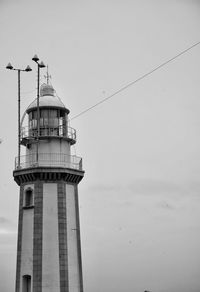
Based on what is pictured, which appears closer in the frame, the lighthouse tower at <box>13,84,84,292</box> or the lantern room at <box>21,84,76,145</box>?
the lighthouse tower at <box>13,84,84,292</box>

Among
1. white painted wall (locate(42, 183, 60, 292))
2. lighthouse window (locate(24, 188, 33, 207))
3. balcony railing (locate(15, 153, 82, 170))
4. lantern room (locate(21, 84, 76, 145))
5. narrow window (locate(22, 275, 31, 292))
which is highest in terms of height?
lantern room (locate(21, 84, 76, 145))

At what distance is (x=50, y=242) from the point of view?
3588cm

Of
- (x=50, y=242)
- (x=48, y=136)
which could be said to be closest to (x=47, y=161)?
(x=48, y=136)

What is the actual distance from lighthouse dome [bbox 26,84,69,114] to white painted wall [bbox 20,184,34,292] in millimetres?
6491

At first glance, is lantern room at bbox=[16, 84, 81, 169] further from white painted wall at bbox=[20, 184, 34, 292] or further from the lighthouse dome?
white painted wall at bbox=[20, 184, 34, 292]

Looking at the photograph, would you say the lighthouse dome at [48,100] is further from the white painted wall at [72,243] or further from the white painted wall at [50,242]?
the white painted wall at [72,243]

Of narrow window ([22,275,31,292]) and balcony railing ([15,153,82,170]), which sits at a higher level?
balcony railing ([15,153,82,170])

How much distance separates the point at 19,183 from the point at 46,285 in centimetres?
662

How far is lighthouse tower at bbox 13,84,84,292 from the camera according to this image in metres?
35.5

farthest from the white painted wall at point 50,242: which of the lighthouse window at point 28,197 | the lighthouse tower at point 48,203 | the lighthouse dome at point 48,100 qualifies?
the lighthouse dome at point 48,100

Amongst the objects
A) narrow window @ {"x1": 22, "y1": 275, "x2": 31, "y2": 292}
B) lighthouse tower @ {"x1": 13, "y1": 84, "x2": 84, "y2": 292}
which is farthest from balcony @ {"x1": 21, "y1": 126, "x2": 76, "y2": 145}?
narrow window @ {"x1": 22, "y1": 275, "x2": 31, "y2": 292}

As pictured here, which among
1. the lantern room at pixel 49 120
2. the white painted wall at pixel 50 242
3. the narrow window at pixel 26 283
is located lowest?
the narrow window at pixel 26 283

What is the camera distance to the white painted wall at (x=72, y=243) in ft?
118

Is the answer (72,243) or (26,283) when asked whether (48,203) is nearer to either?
(72,243)
